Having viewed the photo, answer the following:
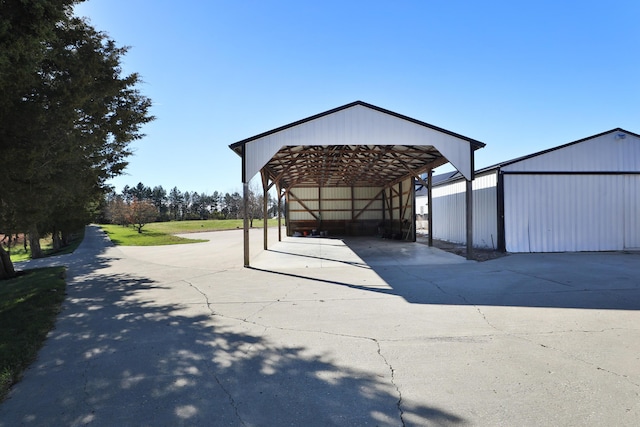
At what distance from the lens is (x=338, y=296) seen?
23.1 feet

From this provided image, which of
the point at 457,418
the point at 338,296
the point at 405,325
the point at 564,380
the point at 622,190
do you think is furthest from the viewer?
the point at 622,190

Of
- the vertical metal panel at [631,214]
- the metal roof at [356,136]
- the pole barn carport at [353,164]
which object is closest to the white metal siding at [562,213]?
the vertical metal panel at [631,214]

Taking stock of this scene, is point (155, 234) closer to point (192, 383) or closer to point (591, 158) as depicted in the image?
point (192, 383)

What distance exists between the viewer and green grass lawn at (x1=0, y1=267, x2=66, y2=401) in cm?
385

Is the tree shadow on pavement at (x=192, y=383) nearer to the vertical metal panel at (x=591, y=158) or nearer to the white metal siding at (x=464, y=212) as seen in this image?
the white metal siding at (x=464, y=212)

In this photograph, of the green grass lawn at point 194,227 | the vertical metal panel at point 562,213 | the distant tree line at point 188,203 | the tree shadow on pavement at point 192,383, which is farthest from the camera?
the distant tree line at point 188,203

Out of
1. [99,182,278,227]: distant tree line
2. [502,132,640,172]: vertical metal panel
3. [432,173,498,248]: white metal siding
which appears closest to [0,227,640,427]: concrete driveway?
[432,173,498,248]: white metal siding

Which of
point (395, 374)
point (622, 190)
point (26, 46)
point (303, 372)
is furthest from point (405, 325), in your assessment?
point (622, 190)

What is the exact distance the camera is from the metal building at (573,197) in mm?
13703

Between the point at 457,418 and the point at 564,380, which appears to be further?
the point at 564,380

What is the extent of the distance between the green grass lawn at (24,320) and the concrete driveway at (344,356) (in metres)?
0.18

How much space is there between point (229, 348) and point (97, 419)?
1633mm

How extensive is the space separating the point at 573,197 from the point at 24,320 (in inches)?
686

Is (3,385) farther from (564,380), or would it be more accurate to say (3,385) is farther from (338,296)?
(564,380)
